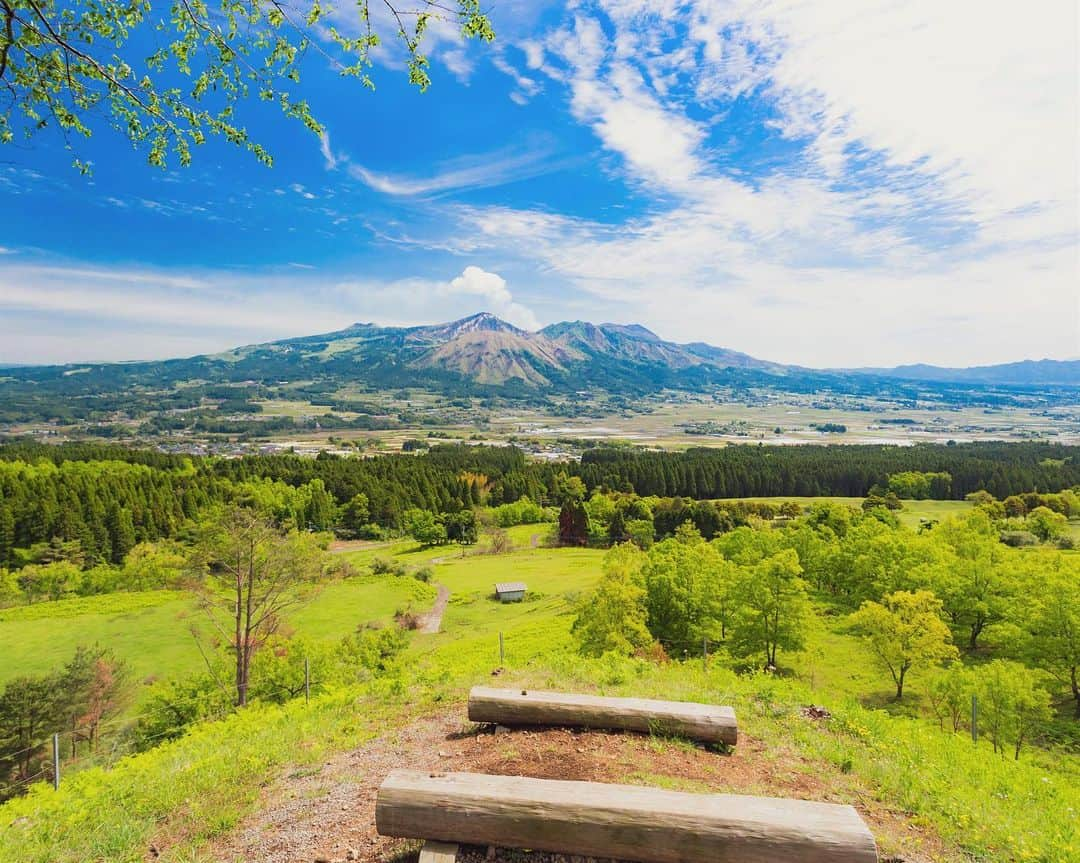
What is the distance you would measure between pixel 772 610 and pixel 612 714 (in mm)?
24471

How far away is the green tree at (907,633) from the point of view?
2628cm

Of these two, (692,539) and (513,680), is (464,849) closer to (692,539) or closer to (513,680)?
(513,680)

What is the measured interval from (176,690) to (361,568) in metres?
35.3

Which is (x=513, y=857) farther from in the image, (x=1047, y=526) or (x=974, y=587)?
(x=1047, y=526)

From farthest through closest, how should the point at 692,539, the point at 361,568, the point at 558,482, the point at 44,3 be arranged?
the point at 558,482 < the point at 361,568 < the point at 692,539 < the point at 44,3

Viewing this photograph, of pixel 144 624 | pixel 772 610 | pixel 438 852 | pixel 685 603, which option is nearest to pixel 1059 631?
pixel 772 610

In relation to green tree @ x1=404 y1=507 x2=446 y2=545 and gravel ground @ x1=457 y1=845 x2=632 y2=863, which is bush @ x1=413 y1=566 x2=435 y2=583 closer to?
green tree @ x1=404 y1=507 x2=446 y2=545

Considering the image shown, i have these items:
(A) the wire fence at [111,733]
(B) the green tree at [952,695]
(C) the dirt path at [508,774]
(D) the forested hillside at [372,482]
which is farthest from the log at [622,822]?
(D) the forested hillside at [372,482]

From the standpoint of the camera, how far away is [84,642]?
34812 mm

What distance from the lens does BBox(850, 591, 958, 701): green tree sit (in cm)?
2628

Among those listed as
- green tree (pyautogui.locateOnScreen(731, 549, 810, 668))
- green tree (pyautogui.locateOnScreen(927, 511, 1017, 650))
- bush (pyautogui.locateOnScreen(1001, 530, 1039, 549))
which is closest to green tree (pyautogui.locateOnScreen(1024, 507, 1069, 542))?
bush (pyautogui.locateOnScreen(1001, 530, 1039, 549))

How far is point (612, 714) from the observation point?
838 centimetres

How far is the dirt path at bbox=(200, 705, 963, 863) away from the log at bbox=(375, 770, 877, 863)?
790 millimetres

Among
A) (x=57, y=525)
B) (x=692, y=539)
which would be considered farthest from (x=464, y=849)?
(x=57, y=525)
